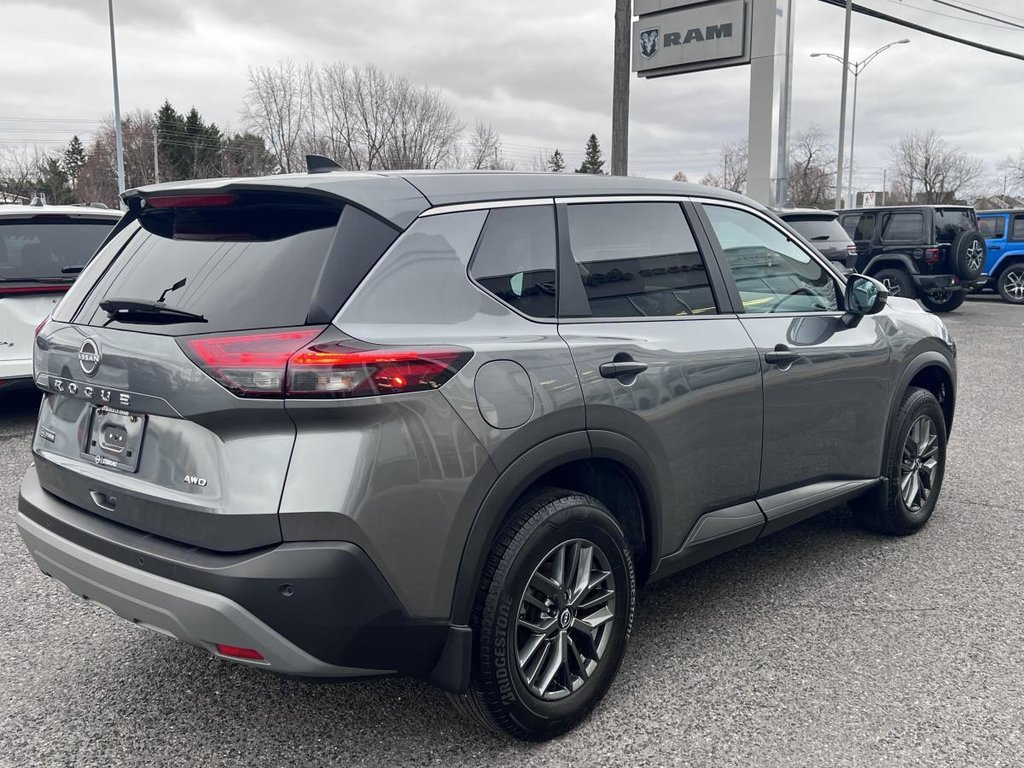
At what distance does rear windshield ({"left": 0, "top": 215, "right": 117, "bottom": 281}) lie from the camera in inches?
274

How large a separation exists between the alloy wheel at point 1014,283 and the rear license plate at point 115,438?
67.2 feet

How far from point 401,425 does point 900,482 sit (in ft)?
10.3

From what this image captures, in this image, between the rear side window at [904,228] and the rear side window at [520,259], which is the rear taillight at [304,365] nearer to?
the rear side window at [520,259]

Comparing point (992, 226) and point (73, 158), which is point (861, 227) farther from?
point (73, 158)

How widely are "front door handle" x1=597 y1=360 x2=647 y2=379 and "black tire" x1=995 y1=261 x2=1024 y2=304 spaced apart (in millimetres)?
19273

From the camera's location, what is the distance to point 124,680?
3.23m

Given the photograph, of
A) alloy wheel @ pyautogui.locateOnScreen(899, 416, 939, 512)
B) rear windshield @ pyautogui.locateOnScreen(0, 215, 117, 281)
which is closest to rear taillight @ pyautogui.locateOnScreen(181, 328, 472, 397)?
alloy wheel @ pyautogui.locateOnScreen(899, 416, 939, 512)

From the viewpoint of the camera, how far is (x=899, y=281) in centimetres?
1606

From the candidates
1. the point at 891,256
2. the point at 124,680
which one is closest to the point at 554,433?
the point at 124,680

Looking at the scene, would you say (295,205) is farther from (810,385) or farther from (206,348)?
(810,385)

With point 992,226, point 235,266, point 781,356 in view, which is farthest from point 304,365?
point 992,226

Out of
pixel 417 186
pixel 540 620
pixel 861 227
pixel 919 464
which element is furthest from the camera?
pixel 861 227

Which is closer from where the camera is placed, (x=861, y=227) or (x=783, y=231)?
(x=783, y=231)

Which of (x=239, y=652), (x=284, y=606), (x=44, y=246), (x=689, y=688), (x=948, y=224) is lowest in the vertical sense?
(x=689, y=688)
